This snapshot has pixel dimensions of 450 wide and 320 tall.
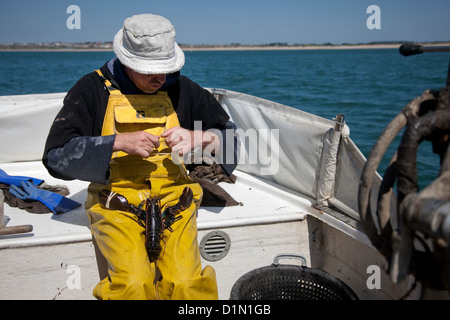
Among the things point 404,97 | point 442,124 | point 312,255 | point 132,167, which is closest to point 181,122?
point 132,167

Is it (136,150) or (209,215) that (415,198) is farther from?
(209,215)

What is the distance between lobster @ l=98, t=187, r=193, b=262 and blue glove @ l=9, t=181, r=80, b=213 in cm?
85

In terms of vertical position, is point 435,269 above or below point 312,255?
above

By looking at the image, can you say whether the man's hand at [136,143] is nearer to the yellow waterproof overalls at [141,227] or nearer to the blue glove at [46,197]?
the yellow waterproof overalls at [141,227]

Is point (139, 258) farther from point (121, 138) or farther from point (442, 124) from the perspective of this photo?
point (442, 124)

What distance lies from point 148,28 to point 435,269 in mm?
1805

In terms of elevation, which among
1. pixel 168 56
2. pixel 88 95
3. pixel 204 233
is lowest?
pixel 204 233

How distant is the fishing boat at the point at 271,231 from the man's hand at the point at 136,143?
78cm

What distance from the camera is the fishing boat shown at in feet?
8.51

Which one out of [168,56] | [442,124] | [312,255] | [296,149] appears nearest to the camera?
[442,124]

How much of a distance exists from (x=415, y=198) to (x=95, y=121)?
6.10 feet

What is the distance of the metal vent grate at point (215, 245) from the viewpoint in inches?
116

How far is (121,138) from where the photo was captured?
2307mm

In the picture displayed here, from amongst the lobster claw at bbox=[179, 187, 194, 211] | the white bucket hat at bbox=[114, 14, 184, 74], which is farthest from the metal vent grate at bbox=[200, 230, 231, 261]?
the white bucket hat at bbox=[114, 14, 184, 74]
